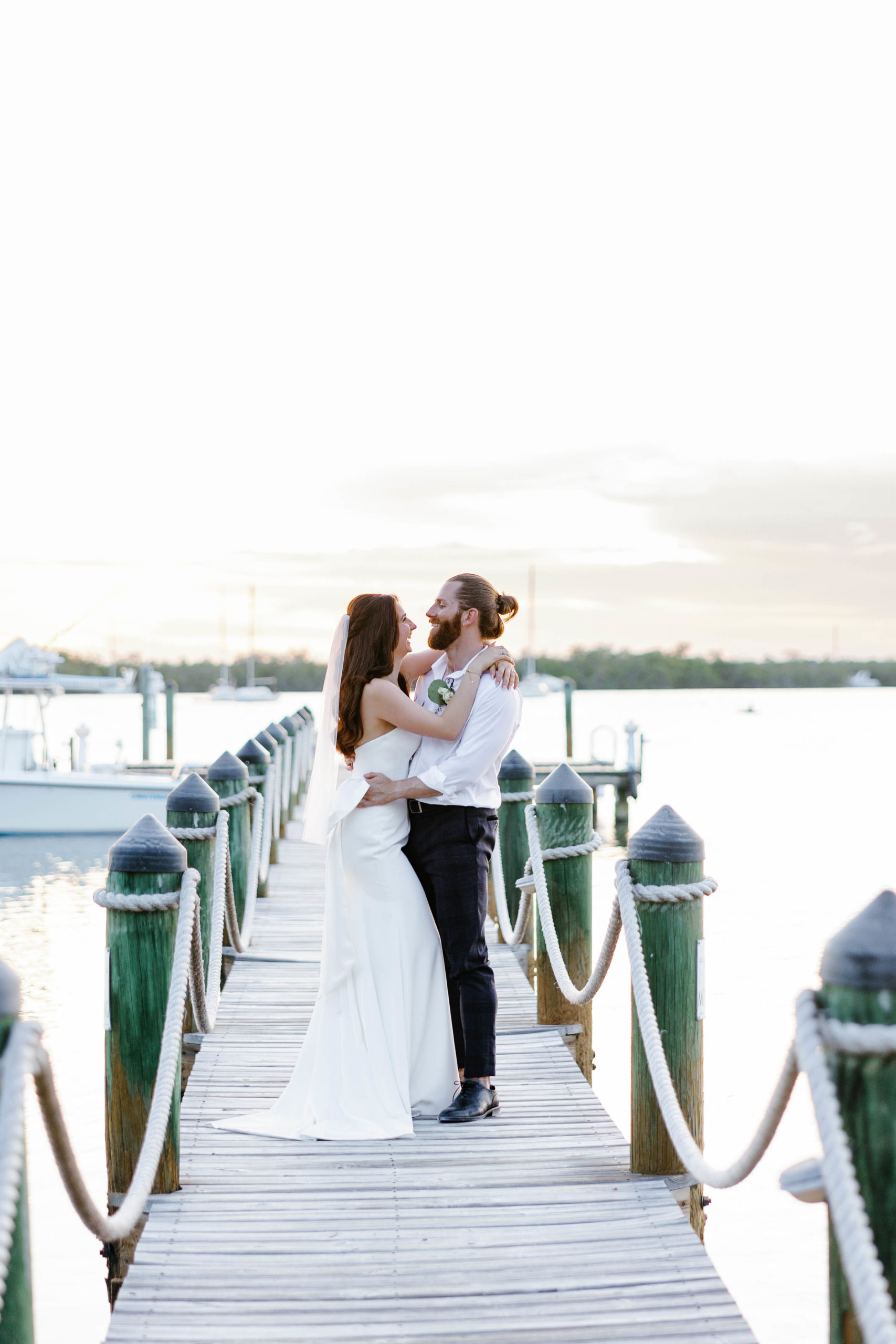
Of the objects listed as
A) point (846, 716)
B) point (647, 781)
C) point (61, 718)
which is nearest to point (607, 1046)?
point (647, 781)

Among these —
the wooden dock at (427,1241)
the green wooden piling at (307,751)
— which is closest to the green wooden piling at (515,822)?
the wooden dock at (427,1241)

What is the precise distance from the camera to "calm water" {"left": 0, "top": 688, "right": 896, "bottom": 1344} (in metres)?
8.08

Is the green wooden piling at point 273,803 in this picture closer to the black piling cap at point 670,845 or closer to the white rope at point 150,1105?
the white rope at point 150,1105

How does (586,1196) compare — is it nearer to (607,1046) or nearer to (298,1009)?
(298,1009)

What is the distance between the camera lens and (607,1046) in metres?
12.8

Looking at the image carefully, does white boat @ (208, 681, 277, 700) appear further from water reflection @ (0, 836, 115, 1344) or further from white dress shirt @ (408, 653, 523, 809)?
white dress shirt @ (408, 653, 523, 809)

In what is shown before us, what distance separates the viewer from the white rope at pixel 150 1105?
252 centimetres

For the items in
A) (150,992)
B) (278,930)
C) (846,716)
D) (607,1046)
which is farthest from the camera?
(846,716)

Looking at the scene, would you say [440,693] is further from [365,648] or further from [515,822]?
[515,822]

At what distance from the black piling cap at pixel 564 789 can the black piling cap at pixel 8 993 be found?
377cm

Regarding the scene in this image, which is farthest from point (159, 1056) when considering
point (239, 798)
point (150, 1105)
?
point (239, 798)

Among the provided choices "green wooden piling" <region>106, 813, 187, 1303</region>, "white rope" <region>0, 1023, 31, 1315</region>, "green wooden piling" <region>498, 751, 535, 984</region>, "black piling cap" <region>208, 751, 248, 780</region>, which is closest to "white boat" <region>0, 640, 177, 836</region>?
"black piling cap" <region>208, 751, 248, 780</region>

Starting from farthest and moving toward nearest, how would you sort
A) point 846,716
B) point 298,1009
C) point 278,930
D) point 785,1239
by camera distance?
point 846,716, point 278,930, point 785,1239, point 298,1009

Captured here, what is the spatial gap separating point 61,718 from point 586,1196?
109 m
